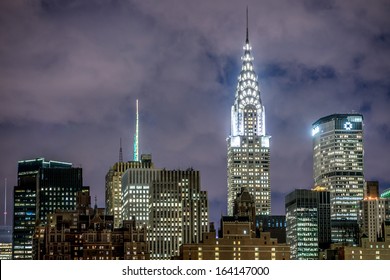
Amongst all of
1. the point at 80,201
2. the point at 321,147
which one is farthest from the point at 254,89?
the point at 80,201

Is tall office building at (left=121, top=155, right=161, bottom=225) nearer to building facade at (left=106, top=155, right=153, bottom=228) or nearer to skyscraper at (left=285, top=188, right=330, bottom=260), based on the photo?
building facade at (left=106, top=155, right=153, bottom=228)

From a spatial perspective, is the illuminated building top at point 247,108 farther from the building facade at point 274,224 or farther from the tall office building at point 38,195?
the tall office building at point 38,195

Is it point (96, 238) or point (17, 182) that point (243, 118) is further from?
point (96, 238)

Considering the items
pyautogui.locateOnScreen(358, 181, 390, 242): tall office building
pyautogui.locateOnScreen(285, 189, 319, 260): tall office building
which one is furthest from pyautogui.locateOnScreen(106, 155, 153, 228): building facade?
pyautogui.locateOnScreen(358, 181, 390, 242): tall office building

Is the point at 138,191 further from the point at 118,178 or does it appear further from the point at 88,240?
the point at 88,240

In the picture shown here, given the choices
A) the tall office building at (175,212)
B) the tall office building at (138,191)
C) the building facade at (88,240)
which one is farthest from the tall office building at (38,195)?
the building facade at (88,240)
